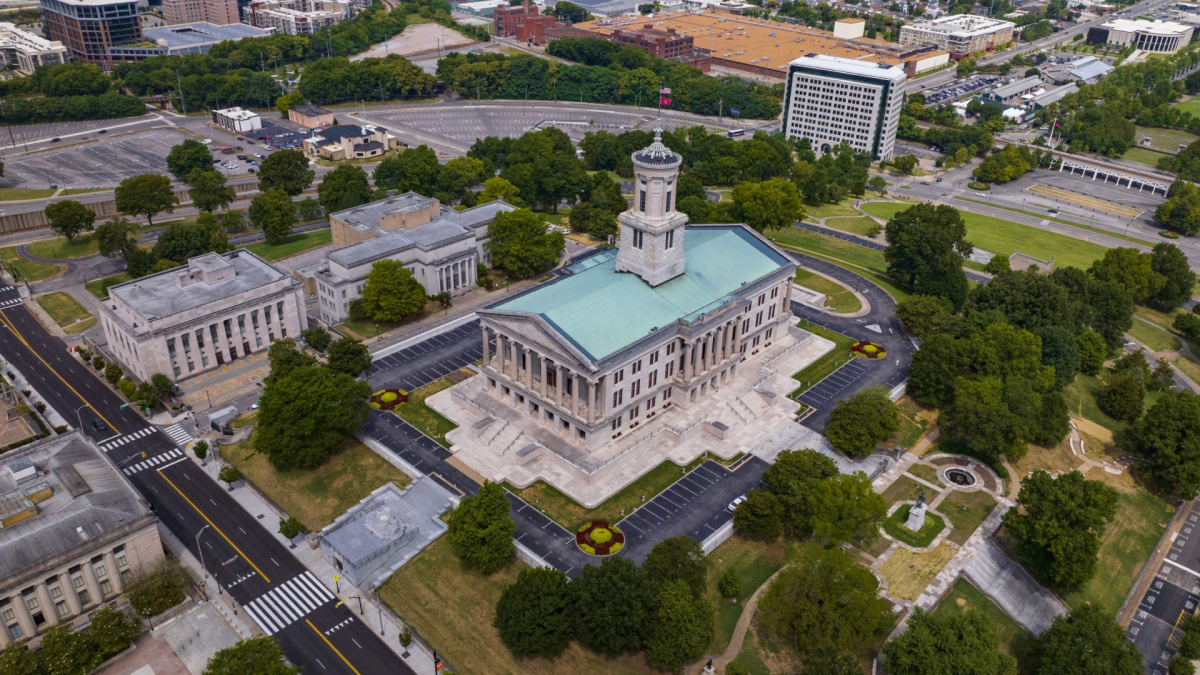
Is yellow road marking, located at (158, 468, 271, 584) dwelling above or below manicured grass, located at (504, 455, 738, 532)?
below

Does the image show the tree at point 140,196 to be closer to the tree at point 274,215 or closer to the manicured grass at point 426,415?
the tree at point 274,215

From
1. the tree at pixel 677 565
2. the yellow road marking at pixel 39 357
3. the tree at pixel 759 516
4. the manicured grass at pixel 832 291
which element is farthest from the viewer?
the manicured grass at pixel 832 291

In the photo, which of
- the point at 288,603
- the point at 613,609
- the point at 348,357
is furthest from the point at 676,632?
the point at 348,357

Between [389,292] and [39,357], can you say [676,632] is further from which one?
[39,357]

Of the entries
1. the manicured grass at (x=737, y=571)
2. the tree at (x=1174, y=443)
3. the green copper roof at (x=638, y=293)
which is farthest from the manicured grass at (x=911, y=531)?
the green copper roof at (x=638, y=293)

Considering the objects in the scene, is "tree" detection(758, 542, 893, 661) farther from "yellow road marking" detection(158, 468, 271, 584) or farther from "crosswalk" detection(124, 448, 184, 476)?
"crosswalk" detection(124, 448, 184, 476)

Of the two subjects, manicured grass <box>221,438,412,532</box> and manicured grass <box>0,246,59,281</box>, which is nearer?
manicured grass <box>221,438,412,532</box>

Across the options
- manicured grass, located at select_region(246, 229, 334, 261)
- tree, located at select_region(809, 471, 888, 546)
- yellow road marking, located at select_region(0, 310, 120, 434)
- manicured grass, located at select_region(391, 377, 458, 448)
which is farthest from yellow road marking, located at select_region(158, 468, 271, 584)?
manicured grass, located at select_region(246, 229, 334, 261)

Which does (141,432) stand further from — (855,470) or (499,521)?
(855,470)
